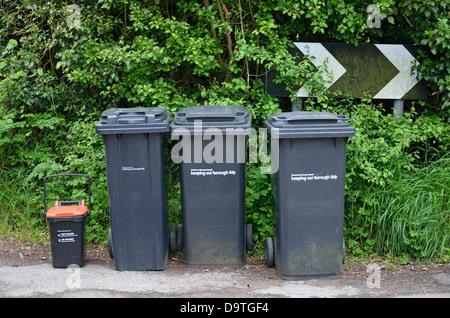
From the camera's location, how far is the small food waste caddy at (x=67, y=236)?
18.2 ft

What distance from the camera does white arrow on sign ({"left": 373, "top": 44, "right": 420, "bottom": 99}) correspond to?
672 cm

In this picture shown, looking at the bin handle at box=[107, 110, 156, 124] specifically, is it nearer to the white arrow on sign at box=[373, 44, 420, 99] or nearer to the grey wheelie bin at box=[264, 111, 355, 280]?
the grey wheelie bin at box=[264, 111, 355, 280]

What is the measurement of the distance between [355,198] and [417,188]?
0.67 m

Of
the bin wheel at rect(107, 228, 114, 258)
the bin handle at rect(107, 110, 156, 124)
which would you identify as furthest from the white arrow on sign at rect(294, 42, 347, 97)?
the bin wheel at rect(107, 228, 114, 258)

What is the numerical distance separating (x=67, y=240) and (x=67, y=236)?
0.13 feet

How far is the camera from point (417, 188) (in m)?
6.07

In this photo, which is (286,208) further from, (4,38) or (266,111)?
(4,38)

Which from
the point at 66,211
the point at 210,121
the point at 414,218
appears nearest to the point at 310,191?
the point at 210,121

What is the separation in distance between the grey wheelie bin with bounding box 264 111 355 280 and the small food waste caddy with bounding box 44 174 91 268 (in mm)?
1957

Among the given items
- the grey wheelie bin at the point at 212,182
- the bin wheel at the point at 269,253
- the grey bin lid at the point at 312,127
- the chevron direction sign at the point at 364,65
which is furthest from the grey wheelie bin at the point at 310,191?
the chevron direction sign at the point at 364,65

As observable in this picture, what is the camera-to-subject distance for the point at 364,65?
6.72m

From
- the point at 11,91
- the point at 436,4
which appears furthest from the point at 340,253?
the point at 11,91

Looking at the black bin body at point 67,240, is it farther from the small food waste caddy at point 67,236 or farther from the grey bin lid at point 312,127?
the grey bin lid at point 312,127

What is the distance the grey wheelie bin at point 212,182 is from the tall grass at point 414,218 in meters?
1.53
